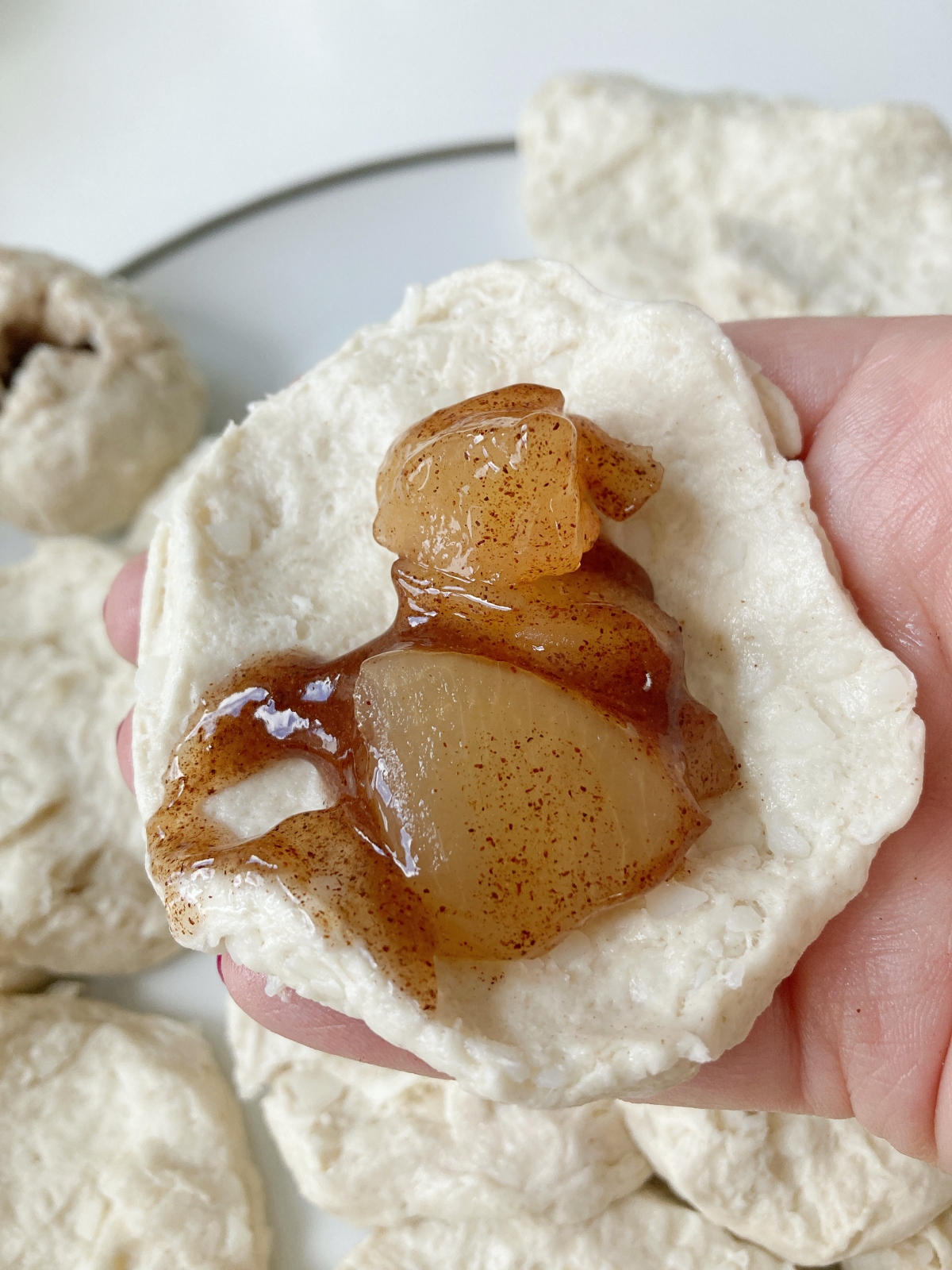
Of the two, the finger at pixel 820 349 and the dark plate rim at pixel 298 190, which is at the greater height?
the dark plate rim at pixel 298 190

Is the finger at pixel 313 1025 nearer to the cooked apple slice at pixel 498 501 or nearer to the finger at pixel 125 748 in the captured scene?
the finger at pixel 125 748

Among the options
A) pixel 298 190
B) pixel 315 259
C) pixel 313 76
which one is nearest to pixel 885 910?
pixel 315 259

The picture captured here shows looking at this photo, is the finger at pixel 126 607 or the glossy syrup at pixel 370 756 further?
the finger at pixel 126 607

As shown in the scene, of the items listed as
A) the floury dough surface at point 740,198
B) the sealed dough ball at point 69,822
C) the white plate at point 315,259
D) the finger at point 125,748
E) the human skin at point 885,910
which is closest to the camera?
the human skin at point 885,910

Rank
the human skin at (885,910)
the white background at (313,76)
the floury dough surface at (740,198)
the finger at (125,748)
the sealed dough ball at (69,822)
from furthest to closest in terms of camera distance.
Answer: the white background at (313,76) < the floury dough surface at (740,198) < the sealed dough ball at (69,822) < the finger at (125,748) < the human skin at (885,910)

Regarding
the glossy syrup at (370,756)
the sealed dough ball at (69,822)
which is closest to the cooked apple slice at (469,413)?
the glossy syrup at (370,756)

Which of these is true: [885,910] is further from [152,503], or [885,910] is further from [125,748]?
[152,503]

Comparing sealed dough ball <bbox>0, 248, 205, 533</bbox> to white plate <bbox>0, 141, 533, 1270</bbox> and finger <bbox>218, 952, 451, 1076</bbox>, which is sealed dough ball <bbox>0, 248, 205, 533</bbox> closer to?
white plate <bbox>0, 141, 533, 1270</bbox>
